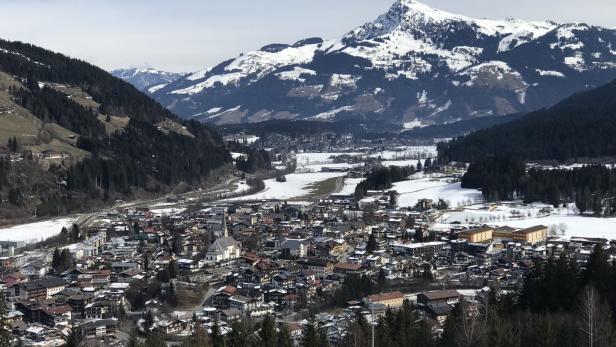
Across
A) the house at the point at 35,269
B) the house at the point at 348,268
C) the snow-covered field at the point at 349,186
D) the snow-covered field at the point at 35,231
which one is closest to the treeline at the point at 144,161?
the snow-covered field at the point at 35,231

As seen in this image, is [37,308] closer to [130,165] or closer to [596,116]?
[130,165]

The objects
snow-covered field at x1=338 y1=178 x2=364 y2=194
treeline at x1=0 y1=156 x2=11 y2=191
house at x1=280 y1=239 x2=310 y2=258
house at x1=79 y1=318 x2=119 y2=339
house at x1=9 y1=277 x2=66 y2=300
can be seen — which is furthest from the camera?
snow-covered field at x1=338 y1=178 x2=364 y2=194

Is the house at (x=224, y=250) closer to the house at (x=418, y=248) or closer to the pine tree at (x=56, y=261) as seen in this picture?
the pine tree at (x=56, y=261)

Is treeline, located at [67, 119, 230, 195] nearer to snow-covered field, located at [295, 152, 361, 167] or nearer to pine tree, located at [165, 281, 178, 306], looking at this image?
snow-covered field, located at [295, 152, 361, 167]

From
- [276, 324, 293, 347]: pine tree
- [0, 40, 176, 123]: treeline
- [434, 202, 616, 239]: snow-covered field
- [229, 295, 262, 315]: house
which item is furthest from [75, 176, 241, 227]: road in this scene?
[276, 324, 293, 347]: pine tree

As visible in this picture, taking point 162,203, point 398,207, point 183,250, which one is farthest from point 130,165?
point 183,250

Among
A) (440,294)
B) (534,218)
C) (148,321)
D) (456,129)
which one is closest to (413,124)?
(456,129)
